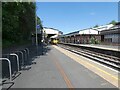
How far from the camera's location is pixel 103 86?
11.9m

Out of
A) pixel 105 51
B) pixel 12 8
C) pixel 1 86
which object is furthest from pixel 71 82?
pixel 105 51

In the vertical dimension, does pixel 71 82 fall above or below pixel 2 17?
below

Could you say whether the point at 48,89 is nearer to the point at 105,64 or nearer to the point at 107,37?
the point at 105,64

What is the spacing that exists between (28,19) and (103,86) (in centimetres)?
2755

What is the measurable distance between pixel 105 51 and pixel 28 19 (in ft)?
43.4

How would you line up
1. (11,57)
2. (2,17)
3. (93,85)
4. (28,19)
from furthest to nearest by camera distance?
(28,19) → (2,17) → (11,57) → (93,85)

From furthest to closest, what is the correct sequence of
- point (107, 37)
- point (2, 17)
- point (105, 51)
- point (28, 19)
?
point (107, 37), point (28, 19), point (105, 51), point (2, 17)

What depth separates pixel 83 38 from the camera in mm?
100750

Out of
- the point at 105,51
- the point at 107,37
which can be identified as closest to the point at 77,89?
the point at 105,51

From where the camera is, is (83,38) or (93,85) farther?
(83,38)

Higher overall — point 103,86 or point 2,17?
point 2,17

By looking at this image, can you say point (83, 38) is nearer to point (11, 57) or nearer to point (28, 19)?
point (28, 19)

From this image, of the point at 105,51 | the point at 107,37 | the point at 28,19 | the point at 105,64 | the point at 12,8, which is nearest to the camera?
the point at 105,64

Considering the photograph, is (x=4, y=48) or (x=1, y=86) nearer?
(x=1, y=86)
